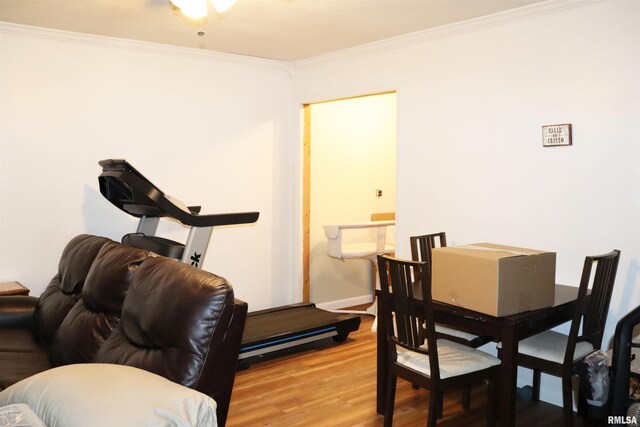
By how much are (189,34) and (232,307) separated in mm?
2877

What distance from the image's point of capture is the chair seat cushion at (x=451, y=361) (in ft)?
8.66

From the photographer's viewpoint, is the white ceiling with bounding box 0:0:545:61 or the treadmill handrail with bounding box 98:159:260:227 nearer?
the treadmill handrail with bounding box 98:159:260:227

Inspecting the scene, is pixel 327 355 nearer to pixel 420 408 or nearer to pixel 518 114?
pixel 420 408

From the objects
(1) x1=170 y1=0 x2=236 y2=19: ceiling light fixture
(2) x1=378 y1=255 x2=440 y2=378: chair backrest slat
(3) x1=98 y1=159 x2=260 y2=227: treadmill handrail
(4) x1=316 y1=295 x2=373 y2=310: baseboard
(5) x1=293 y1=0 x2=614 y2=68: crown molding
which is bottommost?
(4) x1=316 y1=295 x2=373 y2=310: baseboard

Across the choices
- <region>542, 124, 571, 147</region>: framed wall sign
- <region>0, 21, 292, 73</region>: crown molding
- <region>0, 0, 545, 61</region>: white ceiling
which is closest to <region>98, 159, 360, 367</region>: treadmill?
<region>0, 0, 545, 61</region>: white ceiling

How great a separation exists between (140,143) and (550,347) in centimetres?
337

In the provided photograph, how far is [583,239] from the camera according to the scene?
10.6ft

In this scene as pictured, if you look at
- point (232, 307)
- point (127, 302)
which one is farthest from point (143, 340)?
point (232, 307)

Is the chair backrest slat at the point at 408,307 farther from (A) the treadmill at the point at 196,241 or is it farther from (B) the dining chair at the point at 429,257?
(A) the treadmill at the point at 196,241

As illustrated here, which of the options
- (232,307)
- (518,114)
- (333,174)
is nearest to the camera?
(232,307)

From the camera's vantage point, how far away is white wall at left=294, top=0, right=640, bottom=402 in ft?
10.1

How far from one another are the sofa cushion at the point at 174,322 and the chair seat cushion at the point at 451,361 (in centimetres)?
124

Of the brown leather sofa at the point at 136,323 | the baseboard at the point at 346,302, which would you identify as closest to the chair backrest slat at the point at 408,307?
the brown leather sofa at the point at 136,323

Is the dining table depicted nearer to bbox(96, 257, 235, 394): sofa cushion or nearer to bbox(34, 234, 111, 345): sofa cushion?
bbox(96, 257, 235, 394): sofa cushion
